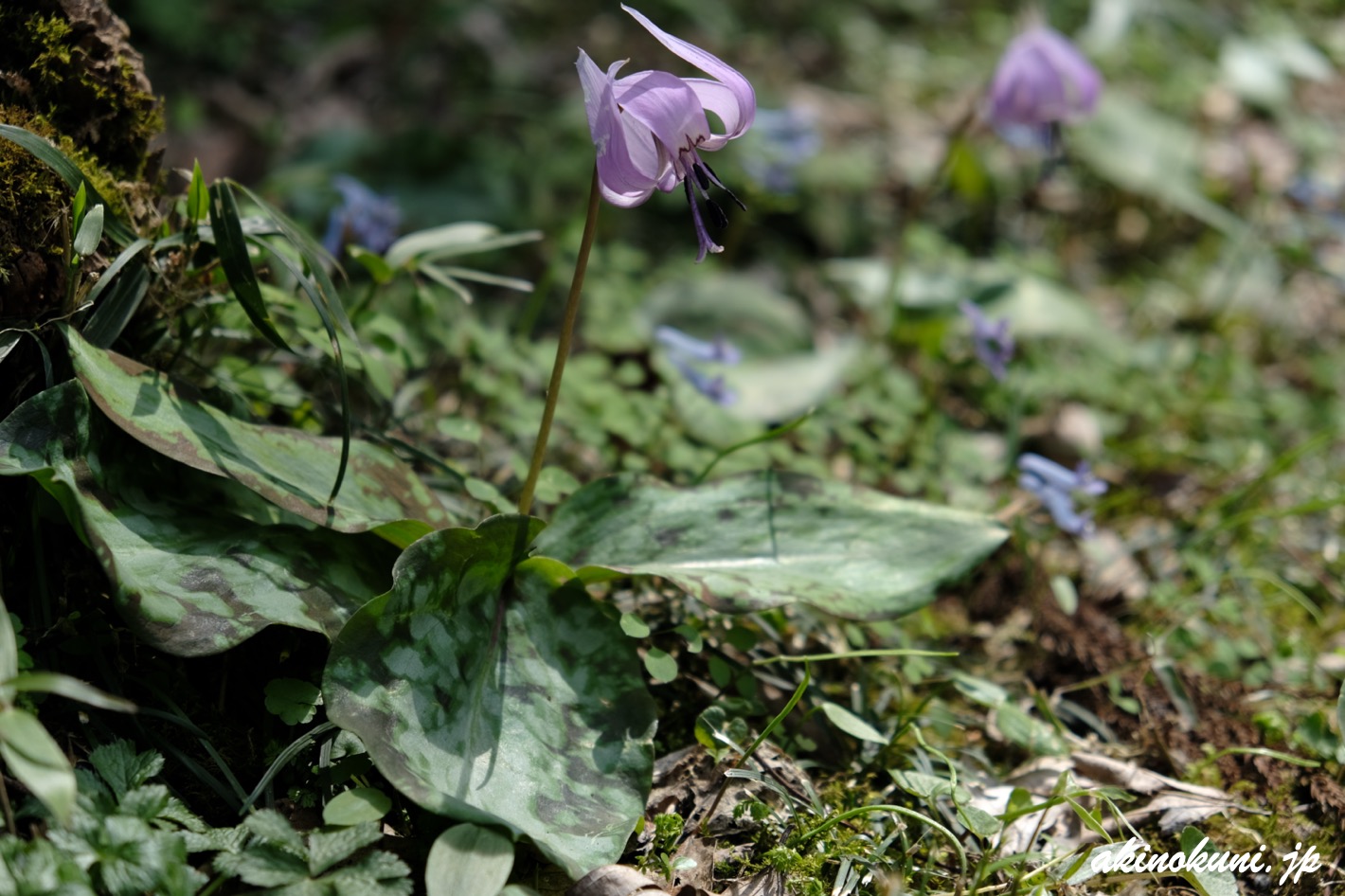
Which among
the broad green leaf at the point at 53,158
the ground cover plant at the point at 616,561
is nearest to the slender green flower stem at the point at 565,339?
the ground cover plant at the point at 616,561

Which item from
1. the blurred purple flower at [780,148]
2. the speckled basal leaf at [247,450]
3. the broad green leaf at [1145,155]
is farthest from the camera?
the broad green leaf at [1145,155]

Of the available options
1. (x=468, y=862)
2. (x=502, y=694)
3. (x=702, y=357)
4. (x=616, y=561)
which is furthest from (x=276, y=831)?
(x=702, y=357)

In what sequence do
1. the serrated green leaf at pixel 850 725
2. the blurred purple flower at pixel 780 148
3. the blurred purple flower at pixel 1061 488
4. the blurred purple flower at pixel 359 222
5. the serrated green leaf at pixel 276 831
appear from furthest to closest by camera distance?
the blurred purple flower at pixel 780 148
the blurred purple flower at pixel 359 222
the blurred purple flower at pixel 1061 488
the serrated green leaf at pixel 850 725
the serrated green leaf at pixel 276 831

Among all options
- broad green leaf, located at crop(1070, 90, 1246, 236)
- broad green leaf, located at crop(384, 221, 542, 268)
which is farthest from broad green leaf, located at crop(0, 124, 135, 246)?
broad green leaf, located at crop(1070, 90, 1246, 236)

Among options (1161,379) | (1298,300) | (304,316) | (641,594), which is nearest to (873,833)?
(641,594)

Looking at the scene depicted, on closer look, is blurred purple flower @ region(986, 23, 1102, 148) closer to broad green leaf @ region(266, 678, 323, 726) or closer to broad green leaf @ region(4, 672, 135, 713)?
broad green leaf @ region(266, 678, 323, 726)

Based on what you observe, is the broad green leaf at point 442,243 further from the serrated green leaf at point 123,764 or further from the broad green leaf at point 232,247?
the serrated green leaf at point 123,764
